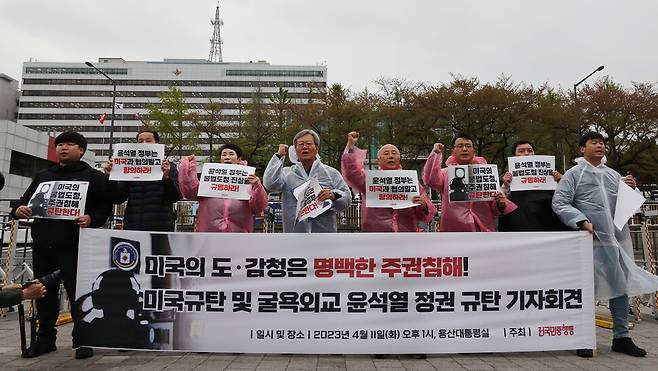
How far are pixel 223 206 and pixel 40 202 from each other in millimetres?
1615

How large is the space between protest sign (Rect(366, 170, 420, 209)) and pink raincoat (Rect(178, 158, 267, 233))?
43.4 inches

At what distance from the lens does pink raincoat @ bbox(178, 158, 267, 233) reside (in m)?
4.60

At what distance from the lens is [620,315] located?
13.7 feet

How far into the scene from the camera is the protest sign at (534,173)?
4.72m

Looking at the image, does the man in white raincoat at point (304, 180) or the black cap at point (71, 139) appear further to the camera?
the man in white raincoat at point (304, 180)

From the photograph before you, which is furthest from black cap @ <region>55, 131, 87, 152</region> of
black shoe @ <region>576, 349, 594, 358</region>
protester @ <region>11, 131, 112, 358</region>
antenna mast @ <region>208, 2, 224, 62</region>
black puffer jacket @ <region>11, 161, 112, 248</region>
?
antenna mast @ <region>208, 2, 224, 62</region>

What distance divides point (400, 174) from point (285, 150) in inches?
47.5

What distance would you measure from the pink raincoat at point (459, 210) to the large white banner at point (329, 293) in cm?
69

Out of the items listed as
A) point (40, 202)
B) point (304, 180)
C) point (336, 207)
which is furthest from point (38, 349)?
point (336, 207)

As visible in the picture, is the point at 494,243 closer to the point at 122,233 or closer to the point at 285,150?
the point at 285,150

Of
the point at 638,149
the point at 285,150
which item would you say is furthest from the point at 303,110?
the point at 285,150

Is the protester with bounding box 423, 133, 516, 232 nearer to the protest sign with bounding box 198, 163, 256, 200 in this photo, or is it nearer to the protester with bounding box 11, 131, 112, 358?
the protest sign with bounding box 198, 163, 256, 200

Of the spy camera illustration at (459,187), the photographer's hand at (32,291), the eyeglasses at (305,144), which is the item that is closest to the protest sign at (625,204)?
the spy camera illustration at (459,187)

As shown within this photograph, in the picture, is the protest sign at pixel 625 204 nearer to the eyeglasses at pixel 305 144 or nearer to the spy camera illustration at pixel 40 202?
the eyeglasses at pixel 305 144
